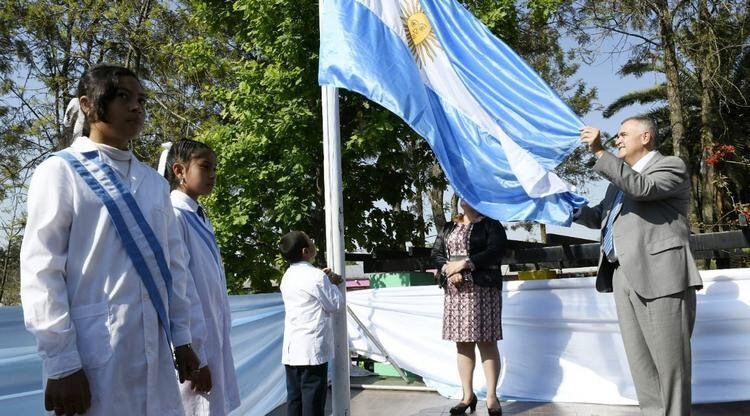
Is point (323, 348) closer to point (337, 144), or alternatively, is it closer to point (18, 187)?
point (337, 144)

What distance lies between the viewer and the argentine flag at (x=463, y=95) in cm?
527

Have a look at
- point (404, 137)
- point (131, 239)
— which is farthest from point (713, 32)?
point (131, 239)

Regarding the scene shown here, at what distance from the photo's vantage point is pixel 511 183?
5547mm

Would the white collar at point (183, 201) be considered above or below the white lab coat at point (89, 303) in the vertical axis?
above

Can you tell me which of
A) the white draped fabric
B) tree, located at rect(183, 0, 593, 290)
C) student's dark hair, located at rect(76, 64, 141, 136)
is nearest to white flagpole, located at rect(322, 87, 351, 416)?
the white draped fabric

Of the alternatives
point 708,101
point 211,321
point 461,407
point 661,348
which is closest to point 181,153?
point 211,321

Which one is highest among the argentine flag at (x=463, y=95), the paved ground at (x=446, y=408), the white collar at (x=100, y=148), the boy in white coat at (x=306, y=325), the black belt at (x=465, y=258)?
the argentine flag at (x=463, y=95)

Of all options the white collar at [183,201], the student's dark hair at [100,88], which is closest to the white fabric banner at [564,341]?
the white collar at [183,201]

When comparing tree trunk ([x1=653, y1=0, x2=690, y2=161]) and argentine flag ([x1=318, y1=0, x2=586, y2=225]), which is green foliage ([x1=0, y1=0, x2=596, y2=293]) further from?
tree trunk ([x1=653, y1=0, x2=690, y2=161])

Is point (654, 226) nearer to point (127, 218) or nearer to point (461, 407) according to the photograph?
point (461, 407)

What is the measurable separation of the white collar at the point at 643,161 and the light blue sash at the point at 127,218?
11.6 feet

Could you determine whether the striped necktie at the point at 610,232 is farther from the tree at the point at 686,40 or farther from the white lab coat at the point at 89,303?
the tree at the point at 686,40

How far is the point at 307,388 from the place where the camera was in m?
5.73

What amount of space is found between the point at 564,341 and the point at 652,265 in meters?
2.53
